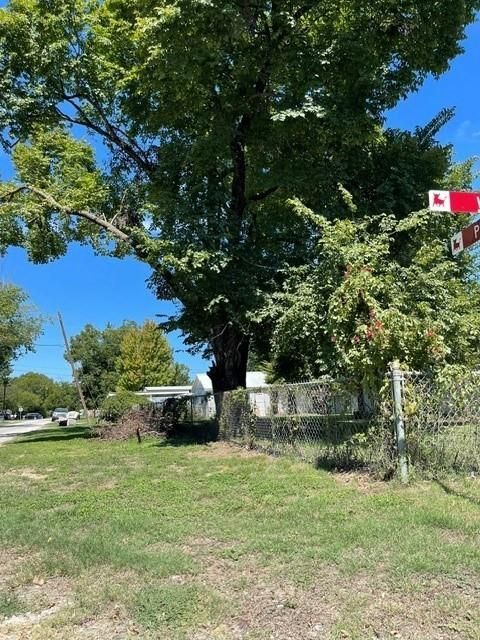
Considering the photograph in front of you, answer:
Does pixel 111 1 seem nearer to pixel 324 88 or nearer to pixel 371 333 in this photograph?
pixel 324 88

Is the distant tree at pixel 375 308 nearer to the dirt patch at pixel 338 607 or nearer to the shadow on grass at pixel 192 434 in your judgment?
the dirt patch at pixel 338 607

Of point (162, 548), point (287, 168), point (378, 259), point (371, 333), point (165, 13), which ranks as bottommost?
point (162, 548)

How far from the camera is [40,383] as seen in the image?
12212 centimetres

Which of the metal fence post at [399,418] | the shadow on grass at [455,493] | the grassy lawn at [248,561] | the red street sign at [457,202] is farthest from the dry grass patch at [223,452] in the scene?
the red street sign at [457,202]

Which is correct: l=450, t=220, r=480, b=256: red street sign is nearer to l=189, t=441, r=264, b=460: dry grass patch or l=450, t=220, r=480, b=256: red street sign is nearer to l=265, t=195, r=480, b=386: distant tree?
l=265, t=195, r=480, b=386: distant tree

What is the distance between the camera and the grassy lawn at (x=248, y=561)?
11.7 ft

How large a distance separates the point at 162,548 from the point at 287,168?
442 inches

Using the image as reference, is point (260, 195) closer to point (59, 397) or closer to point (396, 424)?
point (396, 424)

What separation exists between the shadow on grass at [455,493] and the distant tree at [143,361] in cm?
5215

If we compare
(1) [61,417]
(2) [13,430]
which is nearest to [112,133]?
(2) [13,430]

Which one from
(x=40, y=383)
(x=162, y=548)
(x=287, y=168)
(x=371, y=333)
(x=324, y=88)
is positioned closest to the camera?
(x=162, y=548)

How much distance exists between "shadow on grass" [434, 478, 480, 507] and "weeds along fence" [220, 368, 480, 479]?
0.30 m

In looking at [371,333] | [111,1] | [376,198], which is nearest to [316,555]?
[371,333]

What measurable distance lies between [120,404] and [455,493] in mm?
17342
